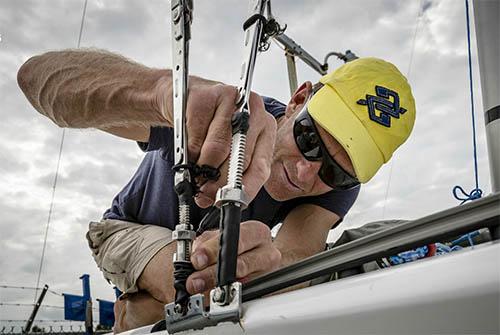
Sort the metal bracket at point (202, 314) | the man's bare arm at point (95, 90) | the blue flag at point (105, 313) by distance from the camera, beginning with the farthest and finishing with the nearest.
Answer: the blue flag at point (105, 313) < the man's bare arm at point (95, 90) < the metal bracket at point (202, 314)

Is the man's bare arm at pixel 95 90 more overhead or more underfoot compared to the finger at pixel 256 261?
more overhead

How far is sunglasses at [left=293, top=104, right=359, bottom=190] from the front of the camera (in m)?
1.36

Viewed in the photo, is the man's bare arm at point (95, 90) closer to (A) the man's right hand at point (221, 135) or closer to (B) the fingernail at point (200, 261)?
(A) the man's right hand at point (221, 135)

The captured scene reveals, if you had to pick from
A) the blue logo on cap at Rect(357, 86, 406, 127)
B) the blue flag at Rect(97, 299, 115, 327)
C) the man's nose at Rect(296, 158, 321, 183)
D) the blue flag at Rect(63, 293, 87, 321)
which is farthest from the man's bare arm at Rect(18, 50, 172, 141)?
the blue flag at Rect(63, 293, 87, 321)

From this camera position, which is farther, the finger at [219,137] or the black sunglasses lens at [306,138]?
the black sunglasses lens at [306,138]

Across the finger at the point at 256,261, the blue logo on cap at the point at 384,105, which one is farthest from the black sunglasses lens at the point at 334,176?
the finger at the point at 256,261

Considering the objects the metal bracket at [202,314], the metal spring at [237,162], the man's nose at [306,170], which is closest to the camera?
the metal bracket at [202,314]

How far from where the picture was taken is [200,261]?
26.7 inches

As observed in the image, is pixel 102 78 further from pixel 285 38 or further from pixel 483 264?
pixel 285 38

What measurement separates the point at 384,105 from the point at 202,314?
1292mm

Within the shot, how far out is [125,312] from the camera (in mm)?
1301

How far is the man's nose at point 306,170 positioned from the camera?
153cm

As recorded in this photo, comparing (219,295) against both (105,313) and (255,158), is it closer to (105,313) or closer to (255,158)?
(255,158)

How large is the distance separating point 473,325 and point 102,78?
102 centimetres
